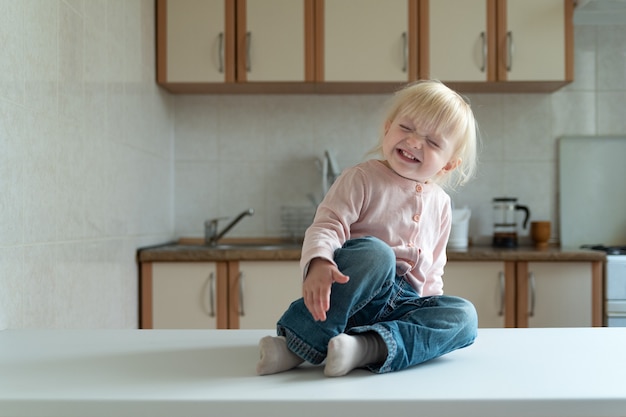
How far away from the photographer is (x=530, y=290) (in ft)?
8.66

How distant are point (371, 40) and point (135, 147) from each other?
102 centimetres

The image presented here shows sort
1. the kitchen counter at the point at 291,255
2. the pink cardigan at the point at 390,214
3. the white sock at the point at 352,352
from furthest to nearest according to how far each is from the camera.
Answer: the kitchen counter at the point at 291,255, the pink cardigan at the point at 390,214, the white sock at the point at 352,352

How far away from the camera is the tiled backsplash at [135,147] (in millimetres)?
1562

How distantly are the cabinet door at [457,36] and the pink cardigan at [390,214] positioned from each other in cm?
165

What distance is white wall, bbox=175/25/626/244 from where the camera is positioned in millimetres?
3197

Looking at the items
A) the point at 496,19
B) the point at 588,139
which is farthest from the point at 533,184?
the point at 496,19

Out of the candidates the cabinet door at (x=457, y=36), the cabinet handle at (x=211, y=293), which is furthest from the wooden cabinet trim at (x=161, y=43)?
the cabinet door at (x=457, y=36)

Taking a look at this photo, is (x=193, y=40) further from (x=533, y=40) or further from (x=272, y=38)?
(x=533, y=40)

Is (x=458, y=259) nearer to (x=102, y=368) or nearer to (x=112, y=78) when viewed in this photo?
(x=112, y=78)

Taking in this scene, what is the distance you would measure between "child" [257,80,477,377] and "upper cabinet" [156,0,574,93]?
154cm

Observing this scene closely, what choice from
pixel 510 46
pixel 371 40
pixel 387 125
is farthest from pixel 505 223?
pixel 387 125

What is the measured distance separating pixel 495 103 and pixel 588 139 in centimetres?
43

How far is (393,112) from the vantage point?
4.33 feet

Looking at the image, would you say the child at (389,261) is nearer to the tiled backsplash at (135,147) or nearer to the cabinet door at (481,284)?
the tiled backsplash at (135,147)
